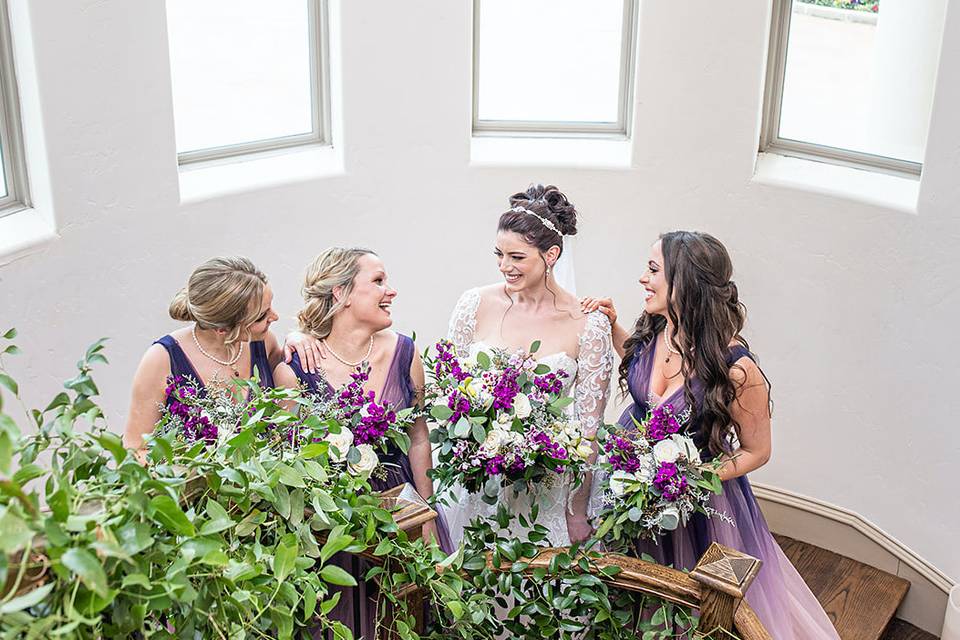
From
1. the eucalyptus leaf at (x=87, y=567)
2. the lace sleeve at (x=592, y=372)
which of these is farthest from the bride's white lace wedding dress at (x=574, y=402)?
the eucalyptus leaf at (x=87, y=567)

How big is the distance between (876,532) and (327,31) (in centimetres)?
319

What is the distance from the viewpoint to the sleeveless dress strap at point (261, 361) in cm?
316

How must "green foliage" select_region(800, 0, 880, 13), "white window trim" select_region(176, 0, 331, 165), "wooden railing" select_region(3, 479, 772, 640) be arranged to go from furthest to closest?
"white window trim" select_region(176, 0, 331, 165) → "green foliage" select_region(800, 0, 880, 13) → "wooden railing" select_region(3, 479, 772, 640)

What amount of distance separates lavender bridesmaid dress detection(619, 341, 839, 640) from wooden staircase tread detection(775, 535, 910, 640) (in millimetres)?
765

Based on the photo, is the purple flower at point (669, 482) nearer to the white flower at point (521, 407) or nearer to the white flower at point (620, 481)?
the white flower at point (620, 481)

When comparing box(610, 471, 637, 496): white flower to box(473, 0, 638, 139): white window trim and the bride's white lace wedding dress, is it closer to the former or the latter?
the bride's white lace wedding dress

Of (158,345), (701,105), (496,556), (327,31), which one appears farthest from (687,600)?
(327,31)

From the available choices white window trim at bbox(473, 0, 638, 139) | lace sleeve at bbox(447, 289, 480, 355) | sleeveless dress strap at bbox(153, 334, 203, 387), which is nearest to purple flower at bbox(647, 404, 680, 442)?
lace sleeve at bbox(447, 289, 480, 355)

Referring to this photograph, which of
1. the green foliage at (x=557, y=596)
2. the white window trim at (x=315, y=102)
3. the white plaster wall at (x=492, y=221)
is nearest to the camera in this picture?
the green foliage at (x=557, y=596)

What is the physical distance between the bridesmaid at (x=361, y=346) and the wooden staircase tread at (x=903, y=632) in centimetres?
206

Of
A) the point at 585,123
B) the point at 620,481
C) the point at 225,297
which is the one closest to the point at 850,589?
the point at 620,481

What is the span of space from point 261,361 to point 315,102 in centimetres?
186

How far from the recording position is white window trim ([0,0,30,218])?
3.46m

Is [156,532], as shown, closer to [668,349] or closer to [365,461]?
[365,461]
